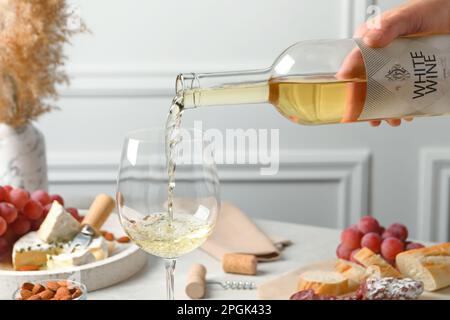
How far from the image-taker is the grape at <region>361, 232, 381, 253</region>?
1467mm

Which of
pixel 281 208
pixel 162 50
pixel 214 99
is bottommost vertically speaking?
pixel 281 208

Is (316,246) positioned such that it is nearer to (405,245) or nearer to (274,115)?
(405,245)

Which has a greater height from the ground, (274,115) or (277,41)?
(277,41)

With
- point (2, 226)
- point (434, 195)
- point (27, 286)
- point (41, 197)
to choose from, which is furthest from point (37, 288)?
point (434, 195)

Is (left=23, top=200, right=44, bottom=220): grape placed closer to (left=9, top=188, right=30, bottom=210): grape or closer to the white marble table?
(left=9, top=188, right=30, bottom=210): grape

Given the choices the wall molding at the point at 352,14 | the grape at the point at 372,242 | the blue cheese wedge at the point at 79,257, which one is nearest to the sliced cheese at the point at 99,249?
the blue cheese wedge at the point at 79,257

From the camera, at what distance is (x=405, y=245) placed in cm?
150

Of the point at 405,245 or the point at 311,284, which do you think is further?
the point at 405,245

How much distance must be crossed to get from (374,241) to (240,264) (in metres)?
0.26

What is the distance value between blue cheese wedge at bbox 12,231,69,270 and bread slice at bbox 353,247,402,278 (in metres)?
0.53

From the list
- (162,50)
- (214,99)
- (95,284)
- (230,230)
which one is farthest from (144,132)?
(162,50)

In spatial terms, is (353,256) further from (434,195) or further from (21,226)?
(434,195)

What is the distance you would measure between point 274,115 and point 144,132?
1.55 metres

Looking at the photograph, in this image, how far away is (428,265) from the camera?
1.35 metres
